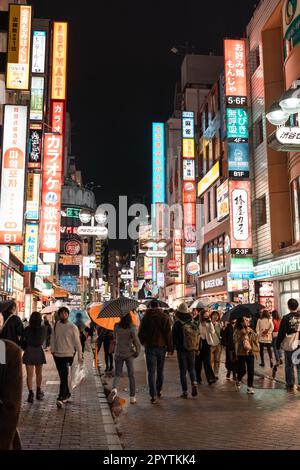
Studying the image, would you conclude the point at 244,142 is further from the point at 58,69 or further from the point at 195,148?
the point at 195,148

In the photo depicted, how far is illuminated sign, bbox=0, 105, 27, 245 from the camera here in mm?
18750

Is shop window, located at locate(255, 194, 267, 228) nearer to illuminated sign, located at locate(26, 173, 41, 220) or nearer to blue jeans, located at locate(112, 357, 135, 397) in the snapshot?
illuminated sign, located at locate(26, 173, 41, 220)

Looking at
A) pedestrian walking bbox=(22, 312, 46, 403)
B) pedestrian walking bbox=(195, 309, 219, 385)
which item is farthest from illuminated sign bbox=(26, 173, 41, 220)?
pedestrian walking bbox=(22, 312, 46, 403)

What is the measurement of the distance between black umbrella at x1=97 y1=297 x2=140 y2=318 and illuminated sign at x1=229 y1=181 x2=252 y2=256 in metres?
16.5

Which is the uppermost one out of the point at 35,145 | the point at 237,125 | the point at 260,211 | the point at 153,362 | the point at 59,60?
the point at 59,60

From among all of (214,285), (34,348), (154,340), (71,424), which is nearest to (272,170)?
(214,285)

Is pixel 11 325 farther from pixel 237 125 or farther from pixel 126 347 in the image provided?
pixel 237 125

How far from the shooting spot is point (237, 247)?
27.9 metres

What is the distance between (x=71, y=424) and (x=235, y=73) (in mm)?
24152

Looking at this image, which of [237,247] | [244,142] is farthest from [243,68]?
[237,247]

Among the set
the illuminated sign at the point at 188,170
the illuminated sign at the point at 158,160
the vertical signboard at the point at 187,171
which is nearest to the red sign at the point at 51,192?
the vertical signboard at the point at 187,171

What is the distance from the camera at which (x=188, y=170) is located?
42938mm

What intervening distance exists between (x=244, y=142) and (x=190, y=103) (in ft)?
79.8

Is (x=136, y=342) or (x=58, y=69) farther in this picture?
(x=58, y=69)
